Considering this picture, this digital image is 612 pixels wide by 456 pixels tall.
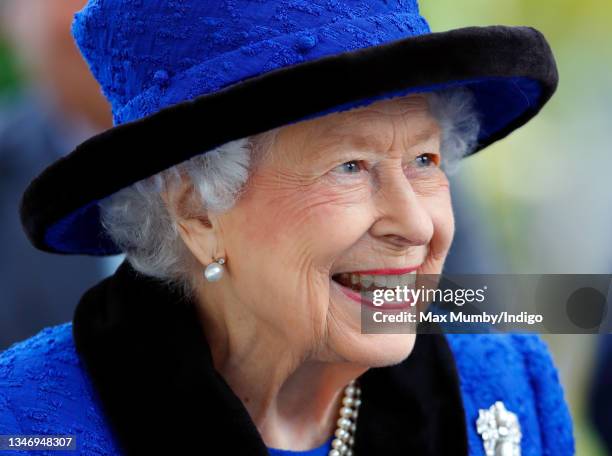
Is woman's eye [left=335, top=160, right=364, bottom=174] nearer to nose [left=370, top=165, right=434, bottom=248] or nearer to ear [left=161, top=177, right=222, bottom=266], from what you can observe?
nose [left=370, top=165, right=434, bottom=248]

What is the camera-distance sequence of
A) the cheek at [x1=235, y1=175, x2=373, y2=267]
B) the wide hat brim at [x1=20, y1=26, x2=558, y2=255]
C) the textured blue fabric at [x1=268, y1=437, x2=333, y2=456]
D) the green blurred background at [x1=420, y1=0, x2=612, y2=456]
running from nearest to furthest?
the wide hat brim at [x1=20, y1=26, x2=558, y2=255]
the cheek at [x1=235, y1=175, x2=373, y2=267]
the textured blue fabric at [x1=268, y1=437, x2=333, y2=456]
the green blurred background at [x1=420, y1=0, x2=612, y2=456]

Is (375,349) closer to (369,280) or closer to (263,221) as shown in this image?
(369,280)

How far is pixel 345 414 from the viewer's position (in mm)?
2502

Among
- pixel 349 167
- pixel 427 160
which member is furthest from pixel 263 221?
pixel 427 160

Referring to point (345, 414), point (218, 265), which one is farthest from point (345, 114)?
point (345, 414)

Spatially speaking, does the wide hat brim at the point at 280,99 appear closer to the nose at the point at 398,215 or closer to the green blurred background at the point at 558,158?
the nose at the point at 398,215

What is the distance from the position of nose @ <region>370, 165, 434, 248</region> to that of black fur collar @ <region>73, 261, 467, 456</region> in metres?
0.53

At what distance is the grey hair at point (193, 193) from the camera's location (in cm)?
211

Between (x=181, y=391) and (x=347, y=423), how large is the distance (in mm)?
526

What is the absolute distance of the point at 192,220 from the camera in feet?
7.28

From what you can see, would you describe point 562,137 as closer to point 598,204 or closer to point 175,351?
point 598,204

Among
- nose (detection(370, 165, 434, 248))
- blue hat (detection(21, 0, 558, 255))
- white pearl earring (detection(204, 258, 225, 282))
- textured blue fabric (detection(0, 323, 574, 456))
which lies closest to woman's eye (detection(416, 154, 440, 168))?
nose (detection(370, 165, 434, 248))

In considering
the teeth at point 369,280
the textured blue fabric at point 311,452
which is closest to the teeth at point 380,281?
the teeth at point 369,280

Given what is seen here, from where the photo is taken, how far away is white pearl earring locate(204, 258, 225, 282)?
2.19 m
